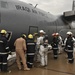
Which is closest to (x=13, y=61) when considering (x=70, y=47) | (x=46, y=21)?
(x=70, y=47)

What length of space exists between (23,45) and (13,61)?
5.76ft

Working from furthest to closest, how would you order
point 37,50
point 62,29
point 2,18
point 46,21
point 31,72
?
point 62,29, point 46,21, point 37,50, point 2,18, point 31,72

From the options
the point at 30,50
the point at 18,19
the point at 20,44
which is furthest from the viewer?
the point at 18,19

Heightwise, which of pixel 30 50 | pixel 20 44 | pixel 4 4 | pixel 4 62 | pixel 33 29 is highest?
pixel 4 4

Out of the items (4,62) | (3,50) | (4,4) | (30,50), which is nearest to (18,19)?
(4,4)

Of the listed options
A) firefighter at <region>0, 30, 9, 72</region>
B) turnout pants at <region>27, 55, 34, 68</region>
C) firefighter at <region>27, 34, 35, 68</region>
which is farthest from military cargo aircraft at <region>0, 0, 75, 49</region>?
turnout pants at <region>27, 55, 34, 68</region>

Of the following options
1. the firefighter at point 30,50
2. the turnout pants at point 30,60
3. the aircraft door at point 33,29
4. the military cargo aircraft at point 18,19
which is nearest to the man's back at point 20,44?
the firefighter at point 30,50

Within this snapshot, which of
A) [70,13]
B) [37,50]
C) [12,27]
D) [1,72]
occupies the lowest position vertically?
[1,72]

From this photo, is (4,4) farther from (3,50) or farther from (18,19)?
(3,50)

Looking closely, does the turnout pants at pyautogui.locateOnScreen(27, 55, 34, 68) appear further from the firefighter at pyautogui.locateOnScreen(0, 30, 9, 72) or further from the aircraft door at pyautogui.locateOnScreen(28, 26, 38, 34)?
the aircraft door at pyautogui.locateOnScreen(28, 26, 38, 34)

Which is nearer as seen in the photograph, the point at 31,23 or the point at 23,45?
the point at 23,45

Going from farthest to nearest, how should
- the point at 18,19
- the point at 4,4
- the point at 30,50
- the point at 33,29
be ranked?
the point at 33,29, the point at 18,19, the point at 4,4, the point at 30,50

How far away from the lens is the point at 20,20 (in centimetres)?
997

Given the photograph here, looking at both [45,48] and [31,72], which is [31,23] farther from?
[31,72]
